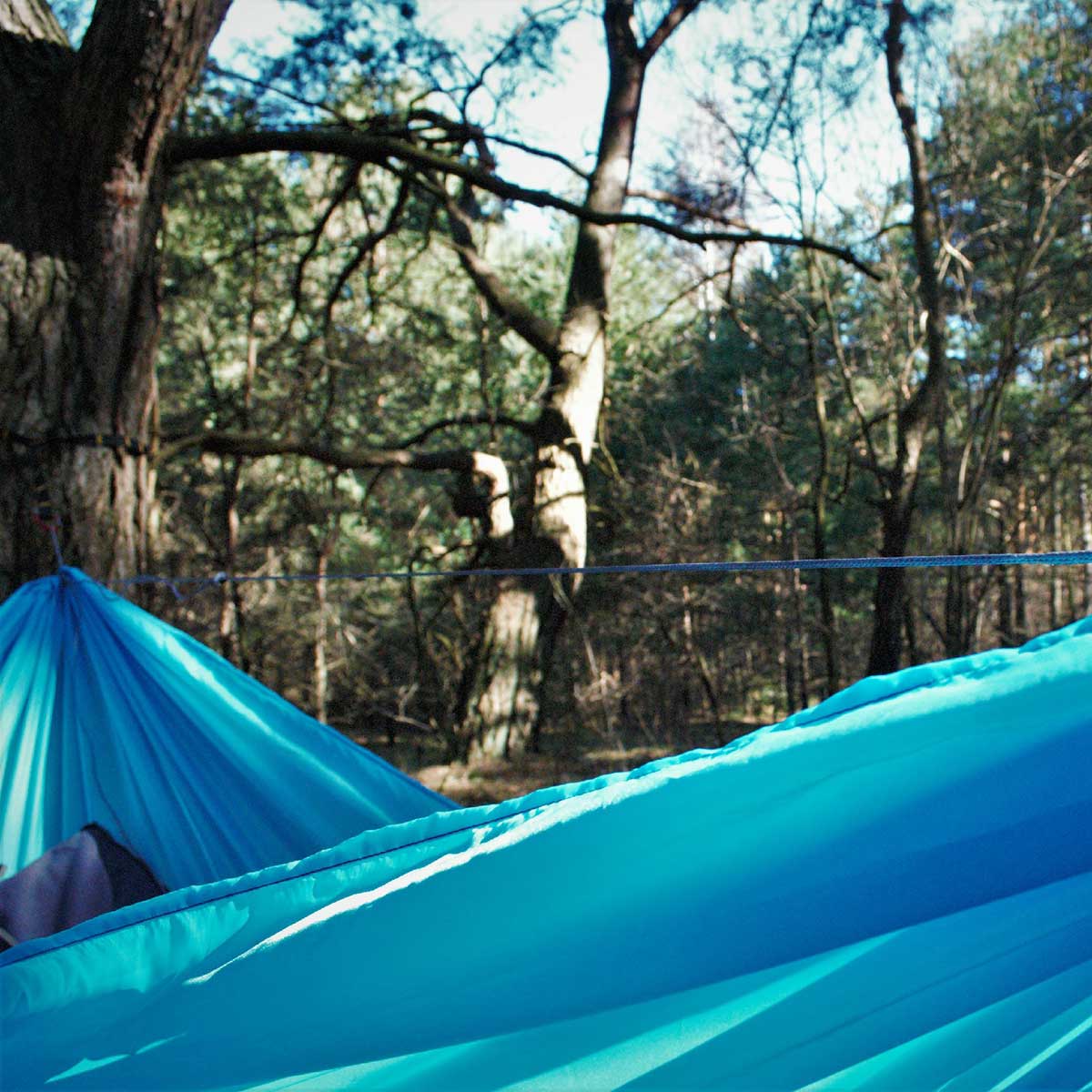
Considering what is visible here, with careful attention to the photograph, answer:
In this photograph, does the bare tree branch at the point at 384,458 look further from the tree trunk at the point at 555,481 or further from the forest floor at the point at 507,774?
the forest floor at the point at 507,774

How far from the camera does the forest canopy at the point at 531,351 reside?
2.48 metres

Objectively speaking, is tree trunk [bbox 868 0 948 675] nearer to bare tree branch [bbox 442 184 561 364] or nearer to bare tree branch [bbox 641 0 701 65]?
bare tree branch [bbox 641 0 701 65]

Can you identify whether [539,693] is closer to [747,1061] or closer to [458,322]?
[747,1061]

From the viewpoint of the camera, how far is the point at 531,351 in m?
10.2

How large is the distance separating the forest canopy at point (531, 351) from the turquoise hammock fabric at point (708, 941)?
174cm

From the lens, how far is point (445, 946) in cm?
90

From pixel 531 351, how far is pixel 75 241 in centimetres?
787

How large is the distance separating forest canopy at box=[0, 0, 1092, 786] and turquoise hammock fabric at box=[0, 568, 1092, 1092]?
5.72ft

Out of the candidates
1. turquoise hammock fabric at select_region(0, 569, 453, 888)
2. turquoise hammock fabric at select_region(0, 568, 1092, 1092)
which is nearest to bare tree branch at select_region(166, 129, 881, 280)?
turquoise hammock fabric at select_region(0, 569, 453, 888)

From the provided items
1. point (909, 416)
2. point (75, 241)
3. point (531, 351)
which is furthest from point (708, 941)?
point (531, 351)

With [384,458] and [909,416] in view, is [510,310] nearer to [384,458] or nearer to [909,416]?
[384,458]

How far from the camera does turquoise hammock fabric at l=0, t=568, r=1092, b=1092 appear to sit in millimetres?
817

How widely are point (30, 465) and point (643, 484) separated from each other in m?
5.78

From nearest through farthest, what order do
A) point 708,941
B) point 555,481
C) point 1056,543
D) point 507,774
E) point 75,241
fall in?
point 708,941 < point 75,241 < point 507,774 < point 555,481 < point 1056,543
